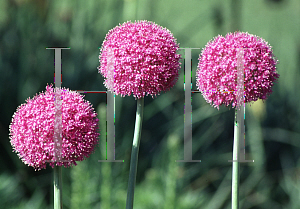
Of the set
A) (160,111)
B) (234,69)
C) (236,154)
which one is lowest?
(236,154)

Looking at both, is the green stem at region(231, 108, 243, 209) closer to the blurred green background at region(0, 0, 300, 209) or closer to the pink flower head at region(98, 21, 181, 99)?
the pink flower head at region(98, 21, 181, 99)

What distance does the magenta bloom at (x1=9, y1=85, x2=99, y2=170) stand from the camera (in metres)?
0.93

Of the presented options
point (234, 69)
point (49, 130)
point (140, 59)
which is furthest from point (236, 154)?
point (49, 130)

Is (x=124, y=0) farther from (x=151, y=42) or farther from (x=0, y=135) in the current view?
(x=0, y=135)

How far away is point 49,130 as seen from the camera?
3.04 ft

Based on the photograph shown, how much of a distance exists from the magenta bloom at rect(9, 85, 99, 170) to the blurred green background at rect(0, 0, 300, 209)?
1.49ft

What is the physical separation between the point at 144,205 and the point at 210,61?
715 millimetres

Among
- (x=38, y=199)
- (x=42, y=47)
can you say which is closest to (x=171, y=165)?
(x=38, y=199)

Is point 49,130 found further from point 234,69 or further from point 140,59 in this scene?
point 234,69

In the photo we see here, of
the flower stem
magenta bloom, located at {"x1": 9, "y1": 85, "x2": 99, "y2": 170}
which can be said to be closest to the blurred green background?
the flower stem

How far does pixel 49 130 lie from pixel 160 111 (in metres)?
0.66

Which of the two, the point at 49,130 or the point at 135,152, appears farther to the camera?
the point at 135,152

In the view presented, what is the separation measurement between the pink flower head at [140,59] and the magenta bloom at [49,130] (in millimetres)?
143

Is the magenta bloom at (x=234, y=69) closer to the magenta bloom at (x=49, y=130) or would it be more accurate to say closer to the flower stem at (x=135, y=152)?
the flower stem at (x=135, y=152)
